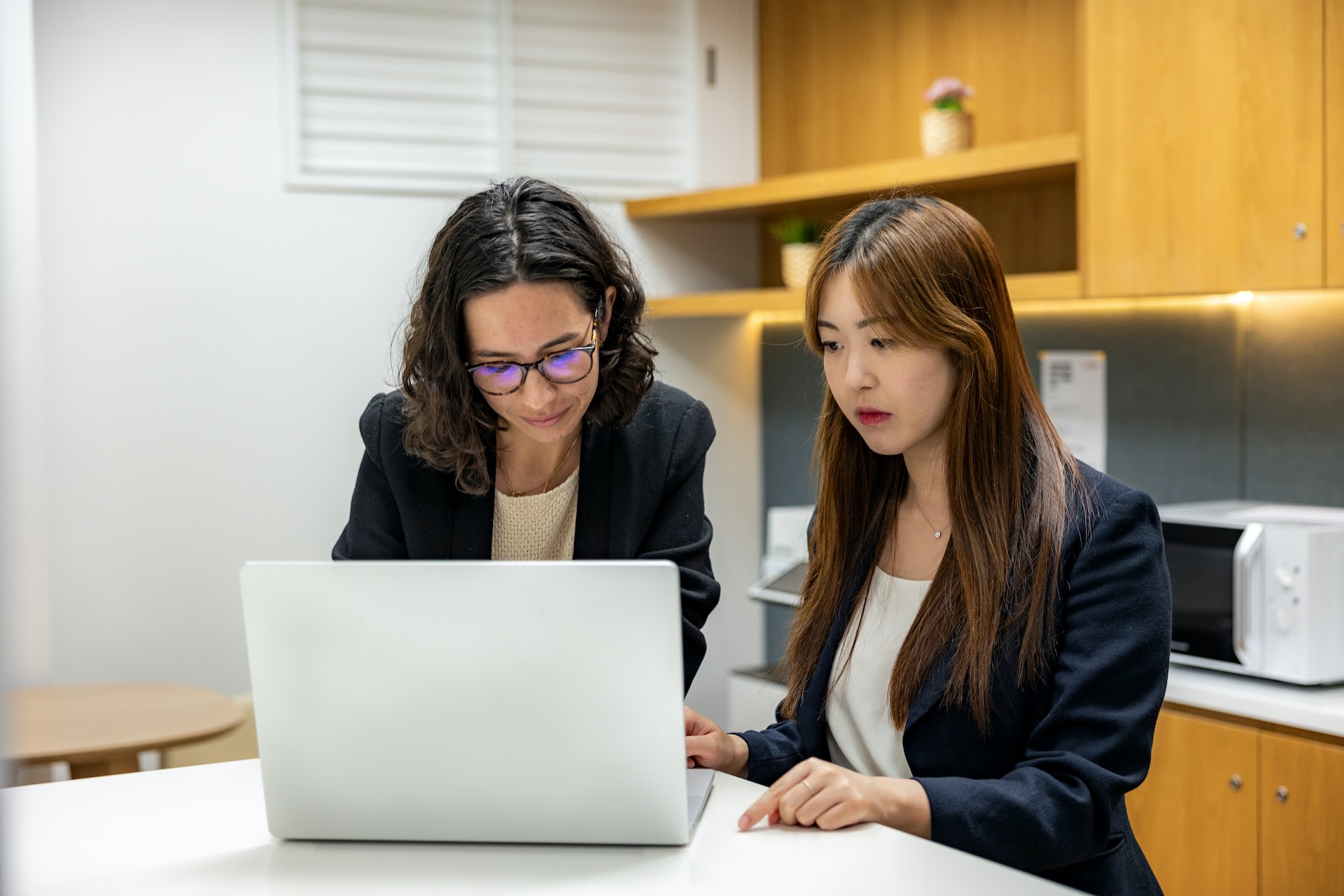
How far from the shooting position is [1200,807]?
7.28 ft

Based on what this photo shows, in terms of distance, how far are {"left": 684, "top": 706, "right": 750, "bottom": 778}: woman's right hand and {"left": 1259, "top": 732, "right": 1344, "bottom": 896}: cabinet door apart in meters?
1.15

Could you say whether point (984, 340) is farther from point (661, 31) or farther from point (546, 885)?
point (661, 31)

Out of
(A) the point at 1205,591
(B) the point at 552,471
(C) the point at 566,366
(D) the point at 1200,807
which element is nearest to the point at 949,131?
(A) the point at 1205,591

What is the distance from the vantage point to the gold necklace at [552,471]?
5.35ft

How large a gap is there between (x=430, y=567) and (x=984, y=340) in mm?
641

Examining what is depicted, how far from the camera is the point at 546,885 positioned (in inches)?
39.6

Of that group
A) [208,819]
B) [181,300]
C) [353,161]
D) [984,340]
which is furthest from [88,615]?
[984,340]

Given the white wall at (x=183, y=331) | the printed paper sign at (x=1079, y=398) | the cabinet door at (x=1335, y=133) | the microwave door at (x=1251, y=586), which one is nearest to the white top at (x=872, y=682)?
the microwave door at (x=1251, y=586)

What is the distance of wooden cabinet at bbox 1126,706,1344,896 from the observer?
2.02 meters

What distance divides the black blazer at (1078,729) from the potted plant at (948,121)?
68.2 inches

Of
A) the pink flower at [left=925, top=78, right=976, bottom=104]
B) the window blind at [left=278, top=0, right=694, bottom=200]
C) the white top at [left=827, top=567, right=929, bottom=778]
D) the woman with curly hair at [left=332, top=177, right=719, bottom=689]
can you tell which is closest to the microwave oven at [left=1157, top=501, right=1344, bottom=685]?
the white top at [left=827, top=567, right=929, bottom=778]

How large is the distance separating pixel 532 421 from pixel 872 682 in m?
0.49

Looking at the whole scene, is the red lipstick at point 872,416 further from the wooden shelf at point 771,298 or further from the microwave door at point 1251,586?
the wooden shelf at point 771,298

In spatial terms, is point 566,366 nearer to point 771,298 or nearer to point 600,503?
point 600,503
